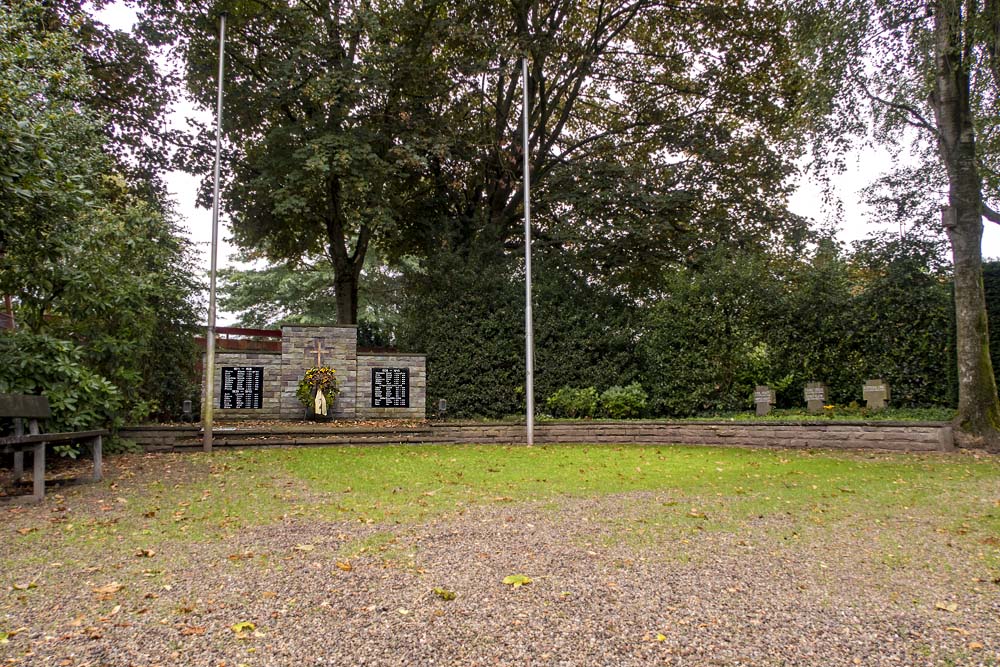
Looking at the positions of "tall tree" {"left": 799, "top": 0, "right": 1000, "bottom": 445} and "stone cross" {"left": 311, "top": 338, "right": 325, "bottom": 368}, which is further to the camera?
"stone cross" {"left": 311, "top": 338, "right": 325, "bottom": 368}

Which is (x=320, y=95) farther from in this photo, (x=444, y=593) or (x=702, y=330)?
(x=444, y=593)

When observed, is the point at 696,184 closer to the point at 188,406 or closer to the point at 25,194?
the point at 188,406

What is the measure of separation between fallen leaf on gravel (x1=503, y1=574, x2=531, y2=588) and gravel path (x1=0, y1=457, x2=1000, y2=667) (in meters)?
0.04

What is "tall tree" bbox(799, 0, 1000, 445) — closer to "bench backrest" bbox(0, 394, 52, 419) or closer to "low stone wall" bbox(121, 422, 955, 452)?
"low stone wall" bbox(121, 422, 955, 452)

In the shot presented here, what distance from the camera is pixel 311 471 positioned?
8719 millimetres

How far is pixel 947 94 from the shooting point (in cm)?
1098

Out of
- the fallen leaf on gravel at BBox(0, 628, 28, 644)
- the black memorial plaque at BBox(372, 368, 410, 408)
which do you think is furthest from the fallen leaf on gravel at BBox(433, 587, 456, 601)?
the black memorial plaque at BBox(372, 368, 410, 408)

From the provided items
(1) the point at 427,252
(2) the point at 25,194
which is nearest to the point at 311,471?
(2) the point at 25,194

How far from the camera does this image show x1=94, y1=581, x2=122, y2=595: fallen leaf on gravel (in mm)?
3645

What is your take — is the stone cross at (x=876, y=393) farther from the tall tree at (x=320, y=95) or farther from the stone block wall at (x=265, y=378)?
the stone block wall at (x=265, y=378)

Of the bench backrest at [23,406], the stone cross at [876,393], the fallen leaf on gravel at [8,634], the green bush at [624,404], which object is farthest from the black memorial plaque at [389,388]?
the fallen leaf on gravel at [8,634]

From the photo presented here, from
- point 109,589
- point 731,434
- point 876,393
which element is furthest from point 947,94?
point 109,589

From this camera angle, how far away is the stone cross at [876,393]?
39.0ft

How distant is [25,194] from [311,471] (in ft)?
14.5
